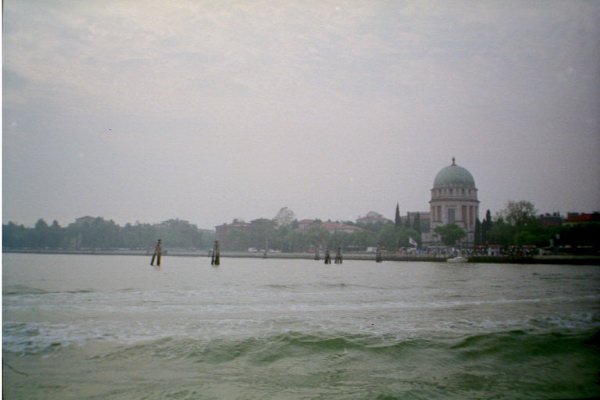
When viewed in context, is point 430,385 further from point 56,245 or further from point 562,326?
point 56,245

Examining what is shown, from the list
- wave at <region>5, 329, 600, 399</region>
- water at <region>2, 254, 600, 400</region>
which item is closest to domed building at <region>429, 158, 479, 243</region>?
water at <region>2, 254, 600, 400</region>

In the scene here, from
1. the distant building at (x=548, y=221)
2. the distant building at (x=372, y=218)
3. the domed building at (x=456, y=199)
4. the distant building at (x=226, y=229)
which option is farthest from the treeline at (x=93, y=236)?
the distant building at (x=372, y=218)

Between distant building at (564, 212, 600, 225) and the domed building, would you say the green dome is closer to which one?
the domed building

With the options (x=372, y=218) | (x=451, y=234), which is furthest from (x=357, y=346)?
(x=372, y=218)

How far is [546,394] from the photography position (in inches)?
89.7

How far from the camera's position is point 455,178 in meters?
33.8

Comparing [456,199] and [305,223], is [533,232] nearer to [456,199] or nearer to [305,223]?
[456,199]

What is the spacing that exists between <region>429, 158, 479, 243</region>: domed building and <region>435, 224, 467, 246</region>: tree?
2270mm

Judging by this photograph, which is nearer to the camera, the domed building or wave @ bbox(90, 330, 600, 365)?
wave @ bbox(90, 330, 600, 365)

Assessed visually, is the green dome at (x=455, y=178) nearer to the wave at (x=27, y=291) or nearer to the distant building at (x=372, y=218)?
the distant building at (x=372, y=218)

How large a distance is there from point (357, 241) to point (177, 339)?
110 ft

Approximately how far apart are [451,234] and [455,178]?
5.28 m

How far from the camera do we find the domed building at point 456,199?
109 ft

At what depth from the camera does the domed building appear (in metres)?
33.4
